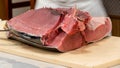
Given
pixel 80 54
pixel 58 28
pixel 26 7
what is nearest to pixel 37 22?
pixel 58 28

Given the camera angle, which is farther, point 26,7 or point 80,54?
point 26,7

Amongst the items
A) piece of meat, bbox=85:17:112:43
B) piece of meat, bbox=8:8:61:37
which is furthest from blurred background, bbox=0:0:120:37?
piece of meat, bbox=8:8:61:37

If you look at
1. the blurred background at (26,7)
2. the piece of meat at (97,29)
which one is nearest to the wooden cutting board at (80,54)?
the piece of meat at (97,29)

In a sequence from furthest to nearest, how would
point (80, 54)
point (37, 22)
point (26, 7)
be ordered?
1. point (26, 7)
2. point (37, 22)
3. point (80, 54)

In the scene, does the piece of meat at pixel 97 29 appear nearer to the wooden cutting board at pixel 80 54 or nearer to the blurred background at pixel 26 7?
the wooden cutting board at pixel 80 54

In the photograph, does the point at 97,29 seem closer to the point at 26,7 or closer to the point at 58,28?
the point at 58,28

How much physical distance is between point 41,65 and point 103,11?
3.26 feet

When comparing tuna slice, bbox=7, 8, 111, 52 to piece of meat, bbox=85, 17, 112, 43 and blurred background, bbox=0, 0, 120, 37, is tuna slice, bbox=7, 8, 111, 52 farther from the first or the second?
blurred background, bbox=0, 0, 120, 37

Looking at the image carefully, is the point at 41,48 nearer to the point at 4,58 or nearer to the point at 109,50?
the point at 4,58

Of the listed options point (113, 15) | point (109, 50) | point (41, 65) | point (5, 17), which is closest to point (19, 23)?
point (41, 65)

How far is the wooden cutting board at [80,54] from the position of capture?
0.69 m

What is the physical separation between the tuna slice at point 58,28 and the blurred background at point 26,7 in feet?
2.77

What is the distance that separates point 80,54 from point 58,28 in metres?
0.11

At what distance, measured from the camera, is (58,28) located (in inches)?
31.6
